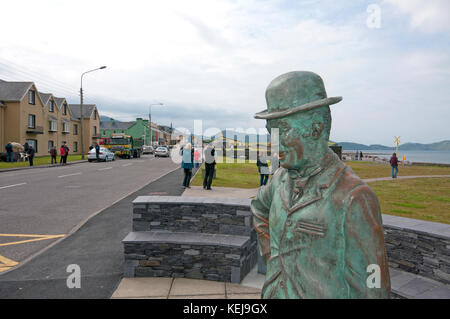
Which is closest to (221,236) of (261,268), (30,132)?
(261,268)

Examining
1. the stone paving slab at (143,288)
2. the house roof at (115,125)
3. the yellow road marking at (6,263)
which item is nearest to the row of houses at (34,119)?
the yellow road marking at (6,263)

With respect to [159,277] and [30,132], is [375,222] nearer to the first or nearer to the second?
[159,277]

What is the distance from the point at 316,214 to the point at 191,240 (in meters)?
3.86

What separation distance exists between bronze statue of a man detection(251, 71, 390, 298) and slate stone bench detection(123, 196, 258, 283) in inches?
134

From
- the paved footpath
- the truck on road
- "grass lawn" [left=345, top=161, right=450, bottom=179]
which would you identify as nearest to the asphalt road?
the paved footpath

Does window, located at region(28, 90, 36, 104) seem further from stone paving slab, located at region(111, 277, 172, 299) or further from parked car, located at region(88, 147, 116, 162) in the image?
stone paving slab, located at region(111, 277, 172, 299)

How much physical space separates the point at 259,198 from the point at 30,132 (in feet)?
146

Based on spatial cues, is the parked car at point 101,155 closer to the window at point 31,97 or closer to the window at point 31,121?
the window at point 31,121

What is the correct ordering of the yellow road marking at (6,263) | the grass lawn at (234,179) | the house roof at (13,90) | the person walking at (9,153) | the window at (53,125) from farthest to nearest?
the window at (53,125), the house roof at (13,90), the person walking at (9,153), the grass lawn at (234,179), the yellow road marking at (6,263)

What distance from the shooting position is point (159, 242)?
16.0ft

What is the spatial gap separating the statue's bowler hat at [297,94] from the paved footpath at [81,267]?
4.19 metres

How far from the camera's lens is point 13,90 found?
123 feet

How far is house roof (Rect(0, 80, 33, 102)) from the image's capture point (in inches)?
1426

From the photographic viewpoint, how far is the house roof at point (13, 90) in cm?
3622
